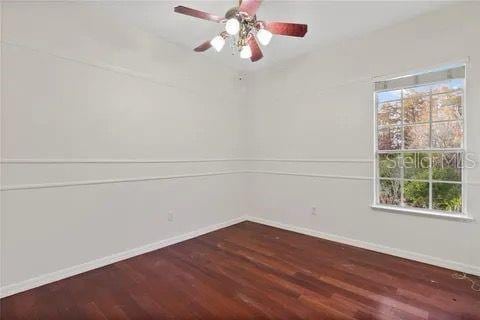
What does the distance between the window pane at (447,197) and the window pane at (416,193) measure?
7 centimetres

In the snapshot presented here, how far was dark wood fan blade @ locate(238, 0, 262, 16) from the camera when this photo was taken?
6.01ft

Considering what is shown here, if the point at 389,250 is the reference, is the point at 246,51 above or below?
above

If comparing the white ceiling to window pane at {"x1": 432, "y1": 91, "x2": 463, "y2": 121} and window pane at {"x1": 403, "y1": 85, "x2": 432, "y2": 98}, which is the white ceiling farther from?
window pane at {"x1": 432, "y1": 91, "x2": 463, "y2": 121}

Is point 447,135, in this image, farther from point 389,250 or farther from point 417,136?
point 389,250

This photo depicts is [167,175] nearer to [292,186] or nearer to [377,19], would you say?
[292,186]

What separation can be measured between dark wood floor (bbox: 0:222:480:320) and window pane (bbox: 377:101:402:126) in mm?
1570

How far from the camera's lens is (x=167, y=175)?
128 inches

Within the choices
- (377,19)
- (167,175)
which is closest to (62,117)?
(167,175)

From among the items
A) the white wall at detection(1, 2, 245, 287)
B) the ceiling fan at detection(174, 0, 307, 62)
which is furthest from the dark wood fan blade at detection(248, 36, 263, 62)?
the white wall at detection(1, 2, 245, 287)

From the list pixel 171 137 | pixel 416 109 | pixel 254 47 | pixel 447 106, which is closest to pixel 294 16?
pixel 254 47

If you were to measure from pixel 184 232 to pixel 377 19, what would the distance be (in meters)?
3.48

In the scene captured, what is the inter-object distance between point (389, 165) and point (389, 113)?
2.05 feet

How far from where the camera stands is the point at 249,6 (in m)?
1.88

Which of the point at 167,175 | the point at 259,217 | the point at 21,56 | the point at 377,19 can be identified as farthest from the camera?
the point at 259,217
